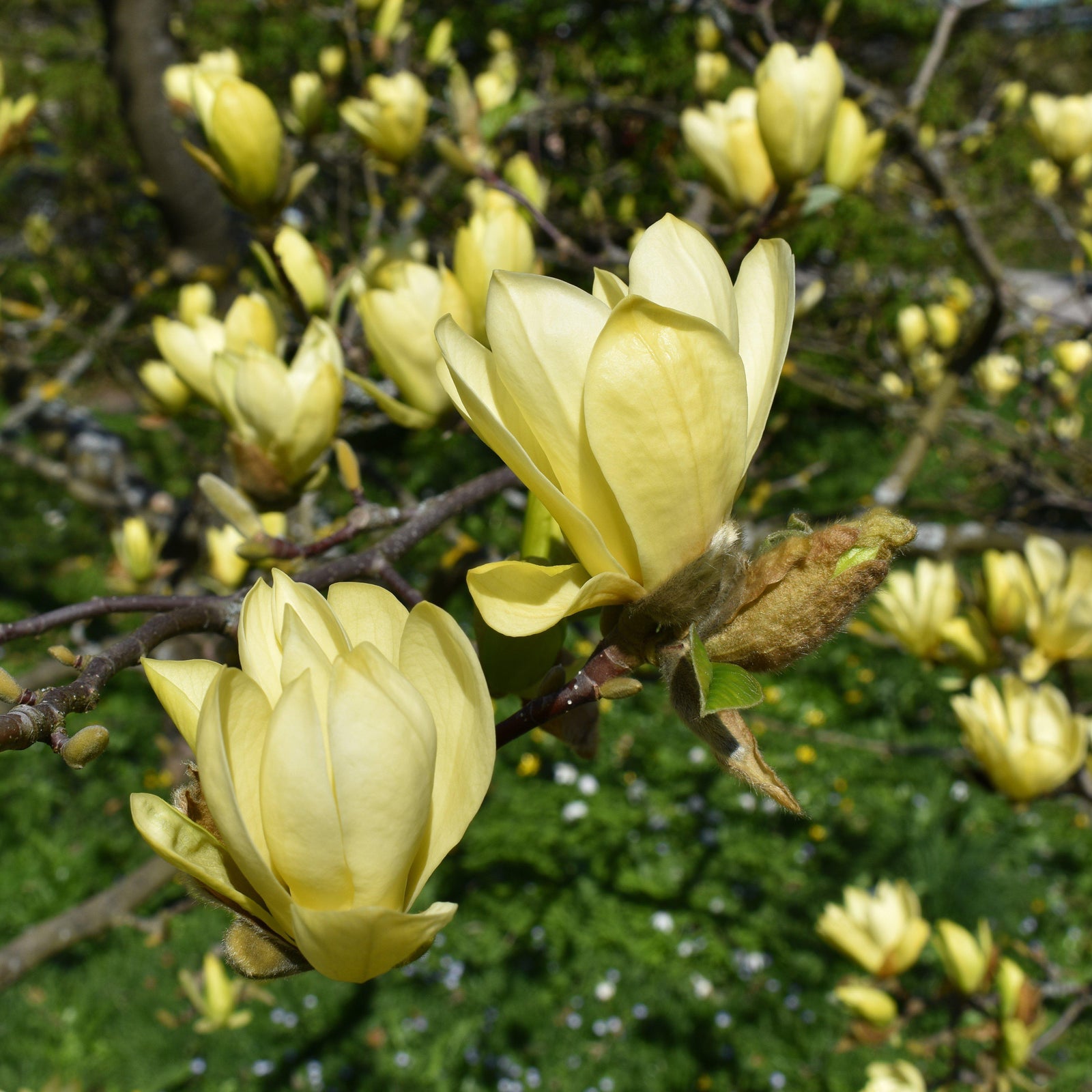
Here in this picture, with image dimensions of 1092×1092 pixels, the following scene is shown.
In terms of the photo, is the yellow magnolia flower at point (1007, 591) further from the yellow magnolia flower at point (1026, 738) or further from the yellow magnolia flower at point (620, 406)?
the yellow magnolia flower at point (620, 406)

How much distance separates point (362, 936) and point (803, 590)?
0.81 ft

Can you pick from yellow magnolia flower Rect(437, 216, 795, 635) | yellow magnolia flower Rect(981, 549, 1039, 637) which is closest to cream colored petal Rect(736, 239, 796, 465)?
yellow magnolia flower Rect(437, 216, 795, 635)

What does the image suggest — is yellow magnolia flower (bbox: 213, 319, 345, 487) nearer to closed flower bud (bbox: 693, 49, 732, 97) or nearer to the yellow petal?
the yellow petal

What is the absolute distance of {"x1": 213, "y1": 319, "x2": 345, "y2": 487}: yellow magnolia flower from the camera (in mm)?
766

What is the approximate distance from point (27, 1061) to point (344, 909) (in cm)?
233

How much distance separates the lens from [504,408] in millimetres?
409

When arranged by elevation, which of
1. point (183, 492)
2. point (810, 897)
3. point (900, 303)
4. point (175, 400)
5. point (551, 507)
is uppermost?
point (551, 507)

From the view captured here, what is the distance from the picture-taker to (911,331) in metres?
2.60

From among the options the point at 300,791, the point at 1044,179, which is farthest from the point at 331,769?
the point at 1044,179

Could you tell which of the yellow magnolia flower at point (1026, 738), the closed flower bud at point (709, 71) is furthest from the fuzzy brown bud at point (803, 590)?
the closed flower bud at point (709, 71)

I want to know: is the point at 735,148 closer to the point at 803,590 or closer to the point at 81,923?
the point at 803,590

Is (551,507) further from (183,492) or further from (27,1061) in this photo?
(183,492)

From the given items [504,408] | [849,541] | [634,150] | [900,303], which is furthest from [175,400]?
[900,303]

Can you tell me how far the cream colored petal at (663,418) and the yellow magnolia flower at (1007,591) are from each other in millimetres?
1046
